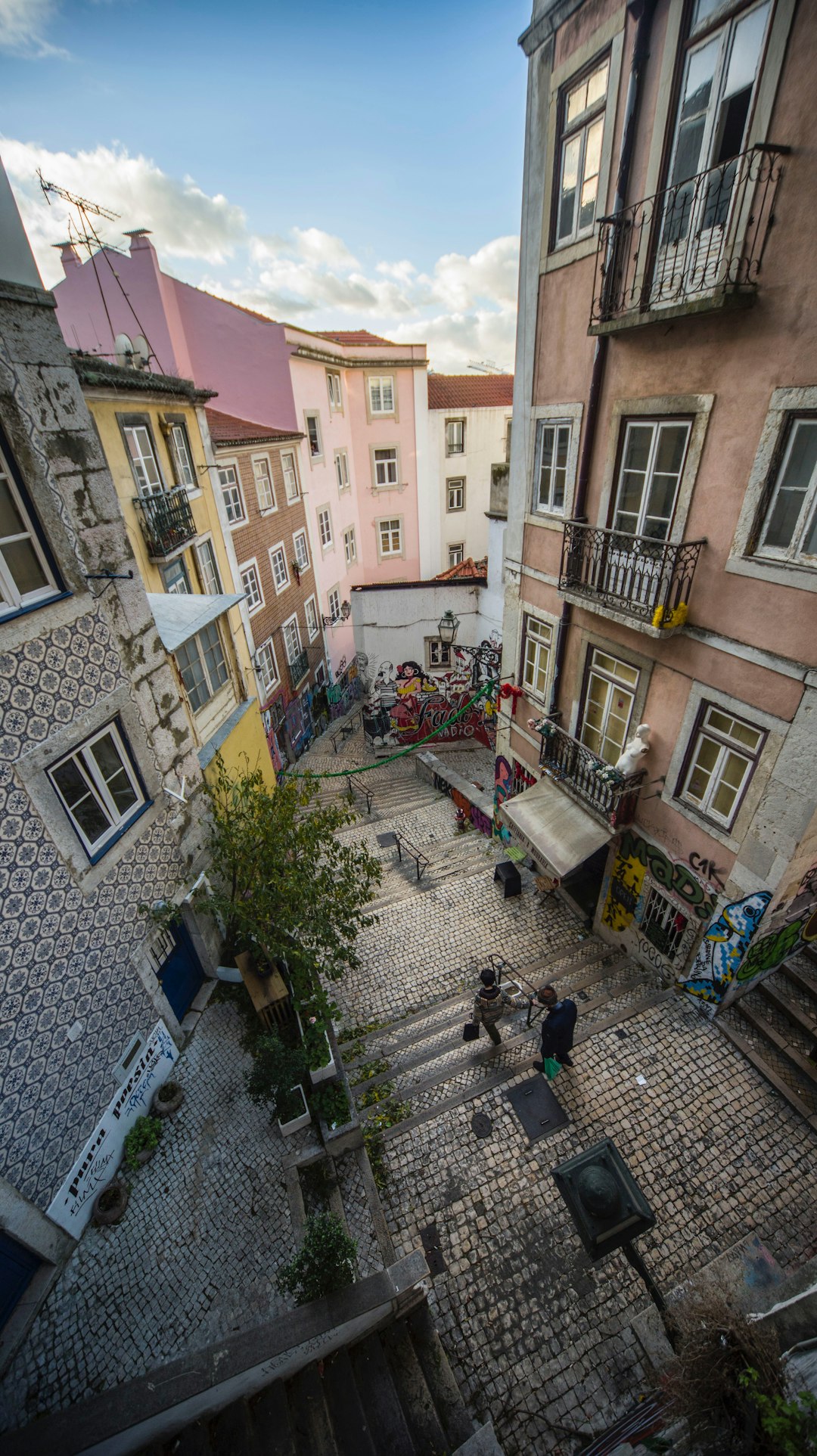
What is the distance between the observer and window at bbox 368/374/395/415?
25.9m

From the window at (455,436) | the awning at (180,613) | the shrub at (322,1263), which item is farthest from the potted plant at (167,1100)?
the window at (455,436)

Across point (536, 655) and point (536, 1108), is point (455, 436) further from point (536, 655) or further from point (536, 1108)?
point (536, 1108)

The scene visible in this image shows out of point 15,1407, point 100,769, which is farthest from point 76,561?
point 15,1407

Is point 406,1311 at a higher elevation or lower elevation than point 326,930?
lower

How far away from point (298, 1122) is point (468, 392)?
32.1 meters

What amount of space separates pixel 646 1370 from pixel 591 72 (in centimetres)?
1579

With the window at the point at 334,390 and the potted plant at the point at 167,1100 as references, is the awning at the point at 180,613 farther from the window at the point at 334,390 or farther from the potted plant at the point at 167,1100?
the window at the point at 334,390

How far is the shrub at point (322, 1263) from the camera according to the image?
5.37 m

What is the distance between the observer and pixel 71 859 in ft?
20.8

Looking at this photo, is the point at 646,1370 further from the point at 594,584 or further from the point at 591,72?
the point at 591,72

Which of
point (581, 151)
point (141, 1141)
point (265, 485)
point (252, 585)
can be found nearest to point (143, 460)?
point (252, 585)

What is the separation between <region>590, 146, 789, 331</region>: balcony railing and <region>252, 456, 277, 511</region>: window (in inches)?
489

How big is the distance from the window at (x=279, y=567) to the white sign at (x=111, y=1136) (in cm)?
1485

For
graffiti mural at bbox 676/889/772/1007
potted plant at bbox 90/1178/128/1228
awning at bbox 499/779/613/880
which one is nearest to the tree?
potted plant at bbox 90/1178/128/1228
